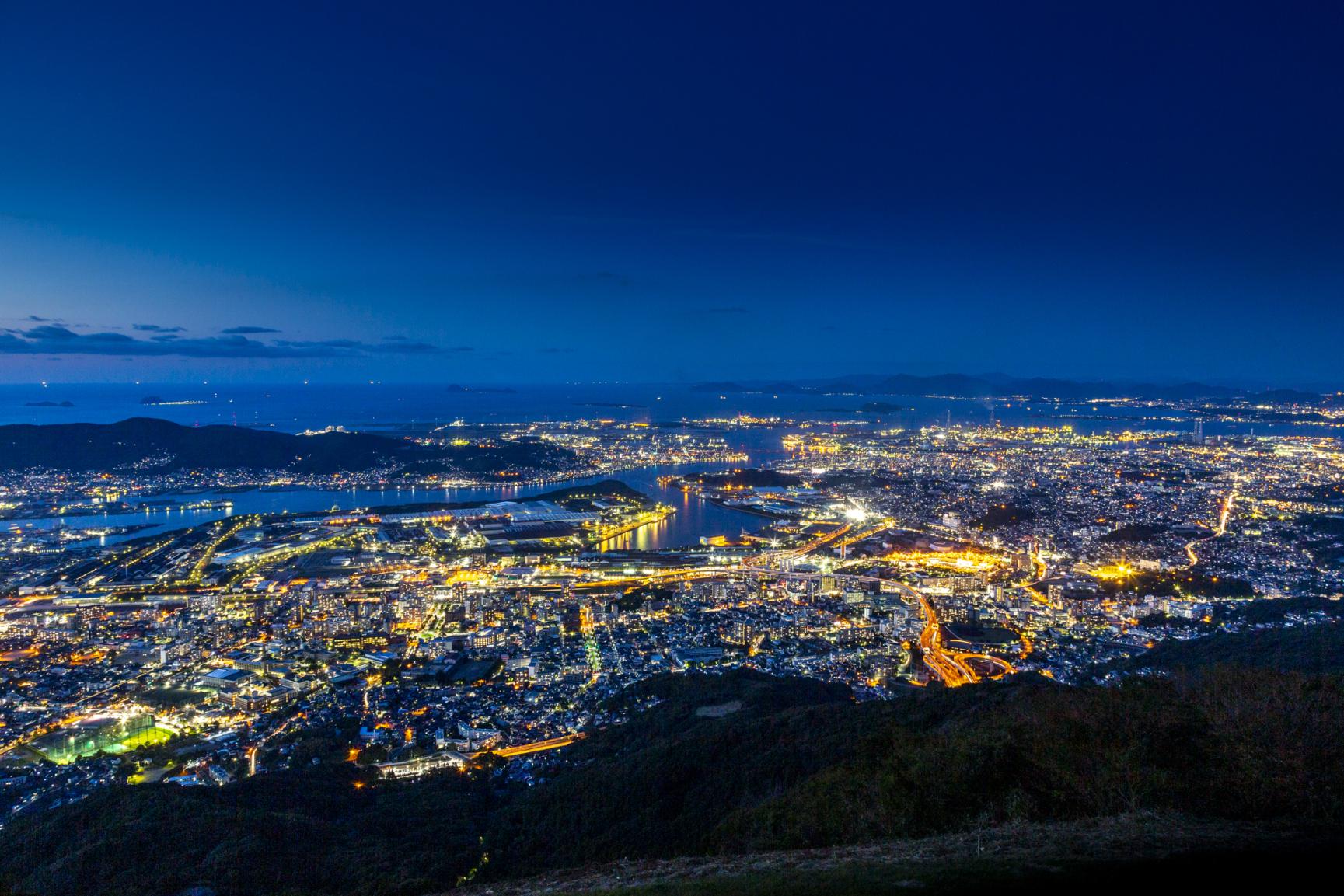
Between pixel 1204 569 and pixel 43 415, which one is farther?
pixel 43 415

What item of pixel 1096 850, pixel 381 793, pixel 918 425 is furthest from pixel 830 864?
pixel 918 425

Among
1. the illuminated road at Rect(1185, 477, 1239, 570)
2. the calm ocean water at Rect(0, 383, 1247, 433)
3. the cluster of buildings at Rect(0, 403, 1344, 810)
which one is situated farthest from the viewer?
the calm ocean water at Rect(0, 383, 1247, 433)

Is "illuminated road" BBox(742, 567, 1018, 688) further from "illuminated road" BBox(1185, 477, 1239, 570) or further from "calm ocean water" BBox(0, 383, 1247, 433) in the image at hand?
"calm ocean water" BBox(0, 383, 1247, 433)

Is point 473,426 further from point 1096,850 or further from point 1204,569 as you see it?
point 1096,850

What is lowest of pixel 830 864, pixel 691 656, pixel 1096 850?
pixel 691 656

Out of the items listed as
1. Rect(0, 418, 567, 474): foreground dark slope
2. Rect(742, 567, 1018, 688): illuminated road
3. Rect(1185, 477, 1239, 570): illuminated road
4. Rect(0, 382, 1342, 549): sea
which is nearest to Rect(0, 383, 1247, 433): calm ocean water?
Rect(0, 382, 1342, 549): sea

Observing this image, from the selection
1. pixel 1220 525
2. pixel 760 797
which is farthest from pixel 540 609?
pixel 1220 525

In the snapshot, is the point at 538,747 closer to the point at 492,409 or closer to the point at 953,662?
the point at 953,662
